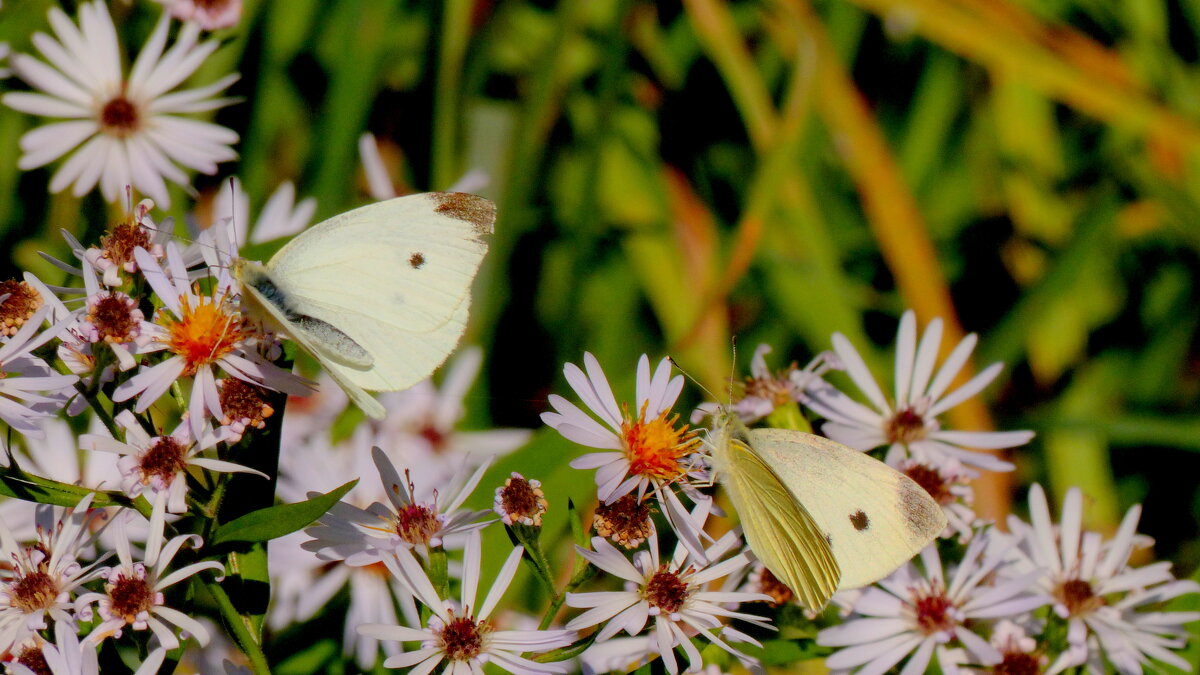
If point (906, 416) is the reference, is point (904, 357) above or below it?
above

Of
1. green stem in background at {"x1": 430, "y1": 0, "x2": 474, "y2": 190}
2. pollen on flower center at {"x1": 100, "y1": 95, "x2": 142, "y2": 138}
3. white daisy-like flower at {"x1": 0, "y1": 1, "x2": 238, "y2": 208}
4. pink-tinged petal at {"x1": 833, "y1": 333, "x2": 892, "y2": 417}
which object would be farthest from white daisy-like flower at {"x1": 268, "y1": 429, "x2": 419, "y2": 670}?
green stem in background at {"x1": 430, "y1": 0, "x2": 474, "y2": 190}

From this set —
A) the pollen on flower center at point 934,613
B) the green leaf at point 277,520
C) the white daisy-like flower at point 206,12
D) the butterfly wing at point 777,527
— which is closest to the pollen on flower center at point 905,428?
the pollen on flower center at point 934,613

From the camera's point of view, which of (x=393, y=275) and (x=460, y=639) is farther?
(x=393, y=275)

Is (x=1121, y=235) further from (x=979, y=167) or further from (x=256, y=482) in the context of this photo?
(x=256, y=482)

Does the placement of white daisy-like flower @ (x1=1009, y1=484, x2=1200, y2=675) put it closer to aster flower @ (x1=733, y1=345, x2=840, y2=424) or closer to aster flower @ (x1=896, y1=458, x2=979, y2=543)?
aster flower @ (x1=896, y1=458, x2=979, y2=543)

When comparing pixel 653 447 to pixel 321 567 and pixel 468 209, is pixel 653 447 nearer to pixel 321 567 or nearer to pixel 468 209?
pixel 468 209

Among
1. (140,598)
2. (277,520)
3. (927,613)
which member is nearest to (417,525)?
(277,520)
